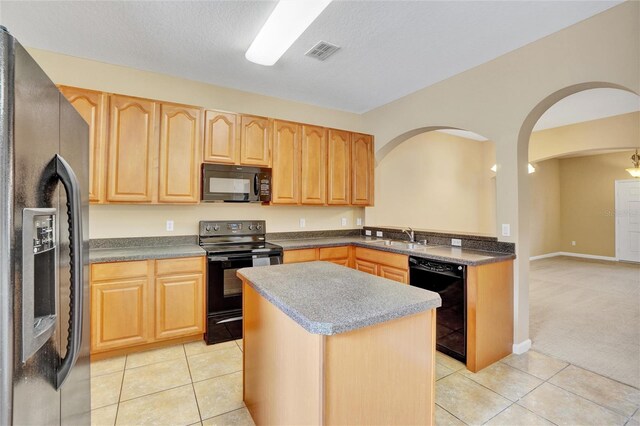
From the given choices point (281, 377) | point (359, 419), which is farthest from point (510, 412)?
point (281, 377)

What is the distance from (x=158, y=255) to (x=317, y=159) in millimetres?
2159

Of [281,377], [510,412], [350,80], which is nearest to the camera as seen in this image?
[281,377]

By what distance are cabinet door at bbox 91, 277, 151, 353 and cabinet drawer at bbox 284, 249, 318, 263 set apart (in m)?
1.41

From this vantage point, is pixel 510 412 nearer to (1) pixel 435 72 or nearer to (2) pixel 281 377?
(2) pixel 281 377

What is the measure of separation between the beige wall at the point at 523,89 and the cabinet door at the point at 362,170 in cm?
88

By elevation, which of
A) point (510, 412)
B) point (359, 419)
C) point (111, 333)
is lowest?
point (510, 412)

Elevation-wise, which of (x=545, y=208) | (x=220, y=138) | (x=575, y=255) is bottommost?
(x=575, y=255)

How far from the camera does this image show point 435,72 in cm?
331

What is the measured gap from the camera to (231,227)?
3664 millimetres

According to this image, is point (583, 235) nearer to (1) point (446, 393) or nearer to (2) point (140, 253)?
(1) point (446, 393)

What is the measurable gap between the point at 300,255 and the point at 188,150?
5.44ft

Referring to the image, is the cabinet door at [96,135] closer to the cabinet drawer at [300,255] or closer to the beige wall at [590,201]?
the cabinet drawer at [300,255]

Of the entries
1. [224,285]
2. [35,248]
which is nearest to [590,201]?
[224,285]

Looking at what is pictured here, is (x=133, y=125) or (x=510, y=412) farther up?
(x=133, y=125)
